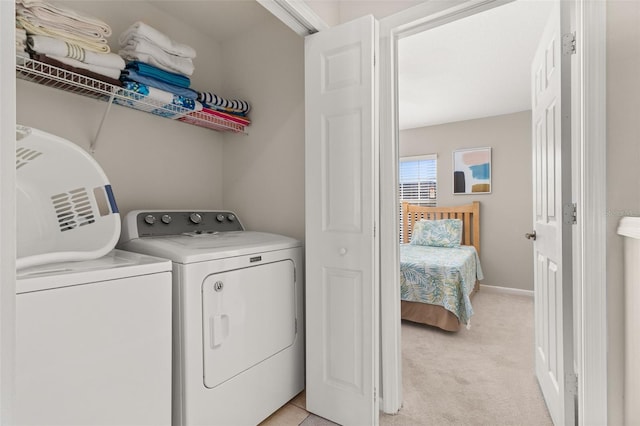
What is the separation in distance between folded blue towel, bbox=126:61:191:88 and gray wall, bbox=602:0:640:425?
205 centimetres

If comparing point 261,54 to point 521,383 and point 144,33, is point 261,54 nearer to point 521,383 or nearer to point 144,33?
point 144,33

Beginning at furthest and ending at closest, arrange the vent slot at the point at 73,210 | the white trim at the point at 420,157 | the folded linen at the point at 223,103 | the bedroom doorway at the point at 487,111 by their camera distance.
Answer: the white trim at the point at 420,157 < the bedroom doorway at the point at 487,111 < the folded linen at the point at 223,103 < the vent slot at the point at 73,210

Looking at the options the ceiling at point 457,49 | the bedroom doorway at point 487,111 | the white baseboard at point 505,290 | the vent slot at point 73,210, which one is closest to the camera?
the vent slot at point 73,210

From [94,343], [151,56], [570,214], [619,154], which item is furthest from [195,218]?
[619,154]

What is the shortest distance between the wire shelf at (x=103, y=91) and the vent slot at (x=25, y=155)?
0.35m

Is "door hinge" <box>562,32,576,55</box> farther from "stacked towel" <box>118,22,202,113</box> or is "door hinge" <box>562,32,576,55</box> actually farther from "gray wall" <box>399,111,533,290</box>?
"gray wall" <box>399,111,533,290</box>

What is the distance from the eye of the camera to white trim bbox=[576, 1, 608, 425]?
128 centimetres

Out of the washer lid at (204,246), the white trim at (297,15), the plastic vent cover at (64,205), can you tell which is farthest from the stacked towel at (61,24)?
the washer lid at (204,246)

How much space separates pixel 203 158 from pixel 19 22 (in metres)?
1.27

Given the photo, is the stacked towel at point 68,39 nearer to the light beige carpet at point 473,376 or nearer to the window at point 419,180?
the light beige carpet at point 473,376

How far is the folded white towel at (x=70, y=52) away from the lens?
1329 millimetres

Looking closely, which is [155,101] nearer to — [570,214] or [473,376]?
[570,214]

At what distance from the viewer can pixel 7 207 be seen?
382mm

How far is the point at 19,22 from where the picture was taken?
129 cm
